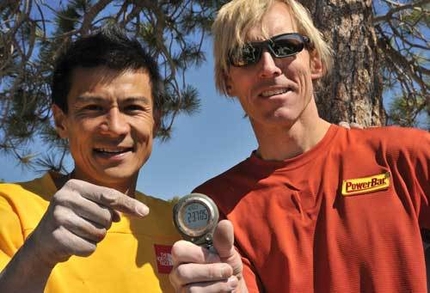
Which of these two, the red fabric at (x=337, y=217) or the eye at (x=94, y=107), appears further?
the eye at (x=94, y=107)

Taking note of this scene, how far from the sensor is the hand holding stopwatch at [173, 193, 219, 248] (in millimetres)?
1576

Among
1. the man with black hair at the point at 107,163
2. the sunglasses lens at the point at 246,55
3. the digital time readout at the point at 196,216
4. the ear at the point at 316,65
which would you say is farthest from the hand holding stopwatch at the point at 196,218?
the ear at the point at 316,65

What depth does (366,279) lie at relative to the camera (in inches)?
71.2

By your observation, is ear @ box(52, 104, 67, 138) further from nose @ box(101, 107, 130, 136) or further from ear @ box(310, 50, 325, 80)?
ear @ box(310, 50, 325, 80)

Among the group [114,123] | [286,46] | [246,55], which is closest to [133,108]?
[114,123]

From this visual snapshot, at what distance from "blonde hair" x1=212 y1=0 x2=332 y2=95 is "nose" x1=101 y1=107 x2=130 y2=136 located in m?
0.37

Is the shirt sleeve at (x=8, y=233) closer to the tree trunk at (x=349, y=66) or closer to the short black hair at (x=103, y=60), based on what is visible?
the short black hair at (x=103, y=60)

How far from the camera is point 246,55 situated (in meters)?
2.06

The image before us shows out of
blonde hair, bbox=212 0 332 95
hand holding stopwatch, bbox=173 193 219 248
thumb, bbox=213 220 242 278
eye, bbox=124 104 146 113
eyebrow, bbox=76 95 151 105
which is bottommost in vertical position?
thumb, bbox=213 220 242 278

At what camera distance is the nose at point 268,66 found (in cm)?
202

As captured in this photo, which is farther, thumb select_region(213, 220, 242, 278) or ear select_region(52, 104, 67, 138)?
ear select_region(52, 104, 67, 138)

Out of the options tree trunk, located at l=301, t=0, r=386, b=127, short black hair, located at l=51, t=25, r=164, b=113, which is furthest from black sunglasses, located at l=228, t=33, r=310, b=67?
tree trunk, located at l=301, t=0, r=386, b=127

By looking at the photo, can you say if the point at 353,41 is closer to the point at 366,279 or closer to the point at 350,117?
the point at 350,117

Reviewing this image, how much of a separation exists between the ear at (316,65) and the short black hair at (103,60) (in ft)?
1.51
